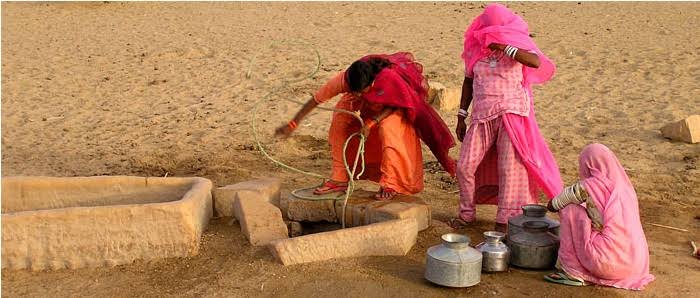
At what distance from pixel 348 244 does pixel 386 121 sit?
0.91 metres

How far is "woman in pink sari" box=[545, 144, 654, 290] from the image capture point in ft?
12.3

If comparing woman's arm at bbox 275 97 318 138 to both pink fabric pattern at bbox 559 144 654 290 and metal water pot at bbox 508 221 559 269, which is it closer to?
metal water pot at bbox 508 221 559 269

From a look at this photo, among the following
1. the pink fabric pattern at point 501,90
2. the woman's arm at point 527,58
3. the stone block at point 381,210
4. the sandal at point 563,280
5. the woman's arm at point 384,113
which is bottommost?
the sandal at point 563,280

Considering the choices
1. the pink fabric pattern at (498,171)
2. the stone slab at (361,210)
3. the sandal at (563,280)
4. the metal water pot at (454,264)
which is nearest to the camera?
the metal water pot at (454,264)

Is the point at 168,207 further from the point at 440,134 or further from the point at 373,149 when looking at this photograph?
the point at 440,134

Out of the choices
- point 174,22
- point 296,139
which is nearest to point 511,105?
point 296,139

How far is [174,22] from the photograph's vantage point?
539 inches

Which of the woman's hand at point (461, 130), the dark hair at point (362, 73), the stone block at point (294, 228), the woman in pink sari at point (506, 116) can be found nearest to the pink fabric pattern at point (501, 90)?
the woman in pink sari at point (506, 116)

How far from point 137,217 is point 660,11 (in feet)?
38.6

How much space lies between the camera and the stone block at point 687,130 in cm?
682

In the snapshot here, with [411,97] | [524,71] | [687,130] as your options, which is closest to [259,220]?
[411,97]

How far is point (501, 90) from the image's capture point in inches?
178

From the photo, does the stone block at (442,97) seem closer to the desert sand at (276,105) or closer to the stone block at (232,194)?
the desert sand at (276,105)

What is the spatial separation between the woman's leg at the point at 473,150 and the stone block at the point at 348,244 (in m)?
0.58
